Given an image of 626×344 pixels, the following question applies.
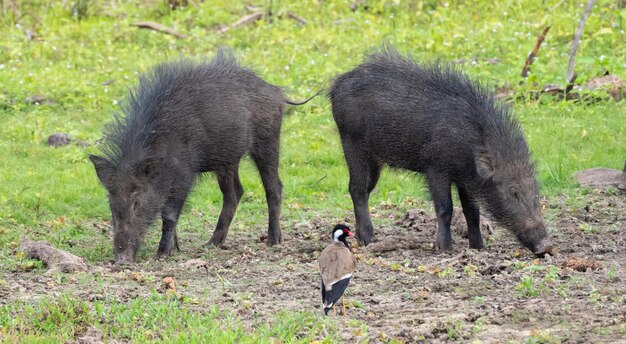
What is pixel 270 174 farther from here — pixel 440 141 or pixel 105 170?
pixel 440 141

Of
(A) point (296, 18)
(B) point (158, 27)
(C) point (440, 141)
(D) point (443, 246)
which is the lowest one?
(B) point (158, 27)

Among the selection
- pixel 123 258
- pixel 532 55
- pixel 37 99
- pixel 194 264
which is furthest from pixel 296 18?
pixel 194 264

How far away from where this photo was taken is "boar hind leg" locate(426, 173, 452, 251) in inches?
339

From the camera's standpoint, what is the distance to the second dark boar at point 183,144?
8680mm

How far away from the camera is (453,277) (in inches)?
280

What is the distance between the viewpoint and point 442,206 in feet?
28.5

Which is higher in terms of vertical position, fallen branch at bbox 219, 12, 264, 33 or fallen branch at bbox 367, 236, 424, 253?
fallen branch at bbox 367, 236, 424, 253

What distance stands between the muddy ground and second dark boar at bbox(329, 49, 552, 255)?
1.10 feet

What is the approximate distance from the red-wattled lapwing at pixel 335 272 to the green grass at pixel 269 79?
0.48 metres

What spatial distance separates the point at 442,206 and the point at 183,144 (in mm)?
2187

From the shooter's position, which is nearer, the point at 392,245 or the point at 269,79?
the point at 392,245

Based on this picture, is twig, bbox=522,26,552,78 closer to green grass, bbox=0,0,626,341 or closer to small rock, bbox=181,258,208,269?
green grass, bbox=0,0,626,341

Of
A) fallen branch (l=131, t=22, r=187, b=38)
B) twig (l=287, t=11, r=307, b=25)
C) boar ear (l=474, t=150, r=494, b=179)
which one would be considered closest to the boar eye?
boar ear (l=474, t=150, r=494, b=179)

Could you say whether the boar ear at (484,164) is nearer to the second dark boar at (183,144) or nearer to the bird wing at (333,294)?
the second dark boar at (183,144)
